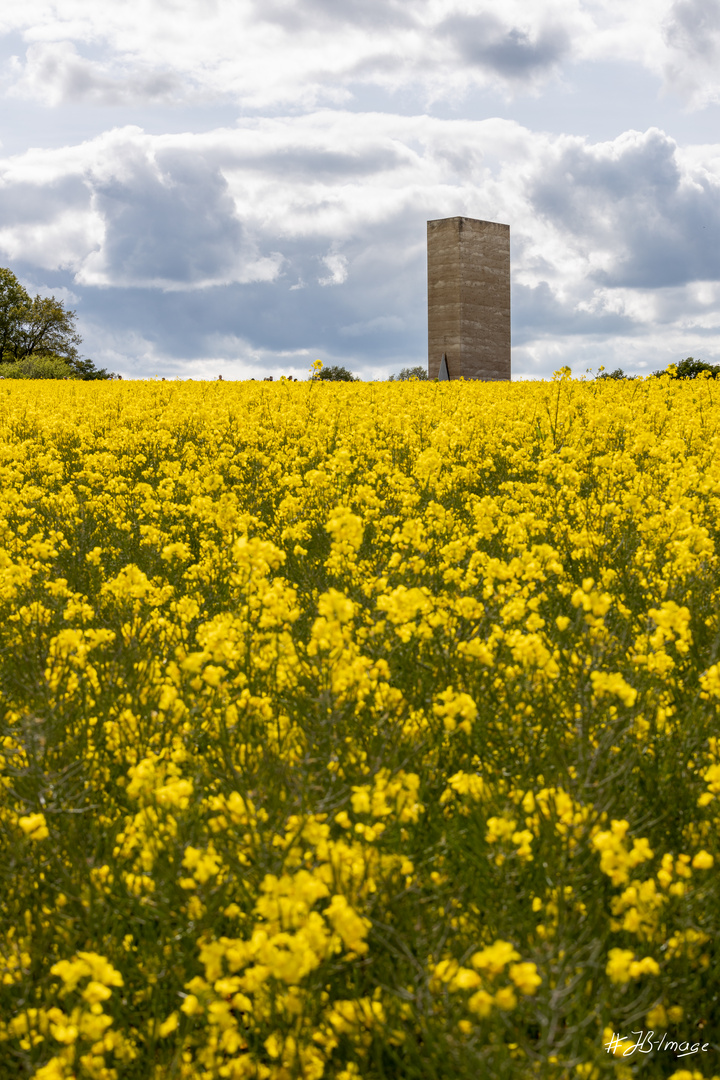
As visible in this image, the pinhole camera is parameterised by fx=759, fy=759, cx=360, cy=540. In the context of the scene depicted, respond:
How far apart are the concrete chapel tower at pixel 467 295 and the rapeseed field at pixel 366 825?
84.3 feet

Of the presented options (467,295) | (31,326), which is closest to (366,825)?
(467,295)

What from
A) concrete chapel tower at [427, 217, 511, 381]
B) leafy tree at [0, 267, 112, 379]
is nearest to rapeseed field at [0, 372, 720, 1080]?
concrete chapel tower at [427, 217, 511, 381]

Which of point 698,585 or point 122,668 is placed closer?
point 122,668

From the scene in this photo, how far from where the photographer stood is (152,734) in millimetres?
3316

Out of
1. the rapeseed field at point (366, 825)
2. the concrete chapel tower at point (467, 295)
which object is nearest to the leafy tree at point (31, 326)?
the concrete chapel tower at point (467, 295)

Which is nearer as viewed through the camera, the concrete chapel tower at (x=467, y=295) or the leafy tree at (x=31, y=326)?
the concrete chapel tower at (x=467, y=295)

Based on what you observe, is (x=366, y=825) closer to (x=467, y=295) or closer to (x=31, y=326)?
(x=467, y=295)

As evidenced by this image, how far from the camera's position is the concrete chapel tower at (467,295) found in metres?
29.4

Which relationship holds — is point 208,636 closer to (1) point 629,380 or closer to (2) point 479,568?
(2) point 479,568

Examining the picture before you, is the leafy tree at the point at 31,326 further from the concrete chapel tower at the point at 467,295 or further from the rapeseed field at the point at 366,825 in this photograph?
the rapeseed field at the point at 366,825

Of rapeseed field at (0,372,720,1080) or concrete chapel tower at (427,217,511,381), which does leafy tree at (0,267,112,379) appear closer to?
concrete chapel tower at (427,217,511,381)

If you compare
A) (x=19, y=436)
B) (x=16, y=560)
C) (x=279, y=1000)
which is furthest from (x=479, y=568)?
(x=19, y=436)

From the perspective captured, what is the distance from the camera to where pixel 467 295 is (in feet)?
96.8

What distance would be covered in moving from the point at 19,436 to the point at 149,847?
10.7m
